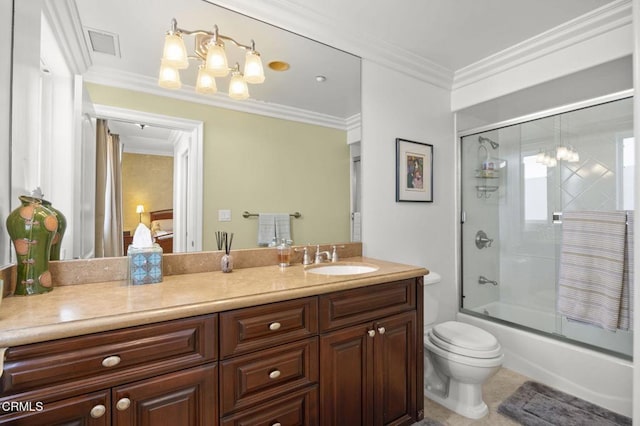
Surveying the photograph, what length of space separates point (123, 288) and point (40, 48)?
1.04m

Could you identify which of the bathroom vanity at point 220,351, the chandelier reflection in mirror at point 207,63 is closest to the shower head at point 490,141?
the bathroom vanity at point 220,351

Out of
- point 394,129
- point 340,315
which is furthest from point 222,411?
point 394,129

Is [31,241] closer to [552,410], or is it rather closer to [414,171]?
[414,171]

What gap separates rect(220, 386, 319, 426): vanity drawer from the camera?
1.12m

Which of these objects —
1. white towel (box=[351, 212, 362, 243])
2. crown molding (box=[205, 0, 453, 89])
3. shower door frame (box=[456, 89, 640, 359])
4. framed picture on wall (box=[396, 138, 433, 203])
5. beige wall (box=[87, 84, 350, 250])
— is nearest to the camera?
beige wall (box=[87, 84, 350, 250])

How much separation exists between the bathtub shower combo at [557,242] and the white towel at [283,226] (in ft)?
5.79

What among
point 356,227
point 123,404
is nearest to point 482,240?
point 356,227

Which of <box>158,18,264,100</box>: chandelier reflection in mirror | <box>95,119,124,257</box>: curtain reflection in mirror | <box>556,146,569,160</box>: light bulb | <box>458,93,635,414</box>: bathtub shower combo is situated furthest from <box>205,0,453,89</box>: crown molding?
<box>556,146,569,160</box>: light bulb

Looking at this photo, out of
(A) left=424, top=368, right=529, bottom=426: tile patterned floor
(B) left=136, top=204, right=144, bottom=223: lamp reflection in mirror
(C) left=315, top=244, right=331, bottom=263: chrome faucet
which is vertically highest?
(B) left=136, top=204, right=144, bottom=223: lamp reflection in mirror

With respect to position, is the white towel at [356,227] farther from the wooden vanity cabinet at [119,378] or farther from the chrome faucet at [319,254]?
the wooden vanity cabinet at [119,378]

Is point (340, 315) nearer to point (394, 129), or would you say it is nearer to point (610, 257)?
point (394, 129)

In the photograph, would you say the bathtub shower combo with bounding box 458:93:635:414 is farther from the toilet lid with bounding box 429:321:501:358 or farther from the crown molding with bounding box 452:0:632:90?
the toilet lid with bounding box 429:321:501:358

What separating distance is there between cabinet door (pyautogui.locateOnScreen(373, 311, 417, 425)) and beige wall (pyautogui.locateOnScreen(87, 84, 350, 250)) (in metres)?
0.71

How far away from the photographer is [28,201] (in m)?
1.12
